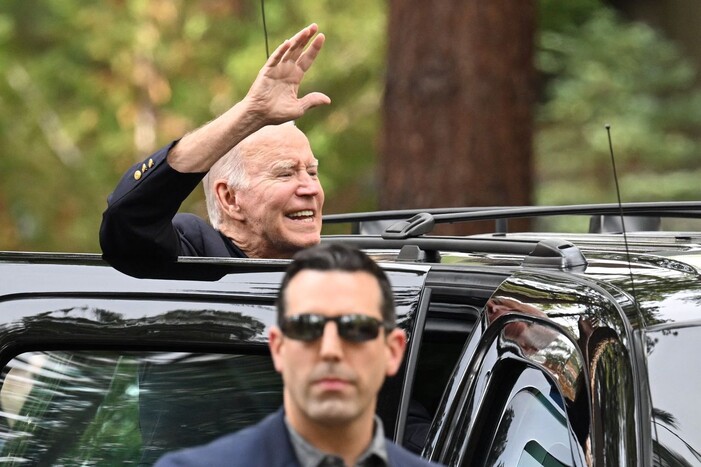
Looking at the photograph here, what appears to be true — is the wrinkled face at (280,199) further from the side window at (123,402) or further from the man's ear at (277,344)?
the man's ear at (277,344)

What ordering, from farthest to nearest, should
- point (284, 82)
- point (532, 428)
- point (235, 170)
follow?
point (235, 170) < point (284, 82) < point (532, 428)

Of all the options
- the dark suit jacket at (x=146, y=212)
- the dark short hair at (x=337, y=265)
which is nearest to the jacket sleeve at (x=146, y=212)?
the dark suit jacket at (x=146, y=212)

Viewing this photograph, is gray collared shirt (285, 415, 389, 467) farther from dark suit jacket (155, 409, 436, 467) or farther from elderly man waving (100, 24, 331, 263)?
elderly man waving (100, 24, 331, 263)

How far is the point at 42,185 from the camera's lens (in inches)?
598

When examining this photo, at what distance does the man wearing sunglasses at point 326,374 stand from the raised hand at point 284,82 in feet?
4.83

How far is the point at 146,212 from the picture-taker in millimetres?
3434

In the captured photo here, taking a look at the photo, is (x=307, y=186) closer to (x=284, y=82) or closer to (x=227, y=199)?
(x=227, y=199)

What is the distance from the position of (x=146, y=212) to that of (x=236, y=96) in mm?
9781

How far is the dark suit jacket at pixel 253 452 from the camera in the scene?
5.94 ft

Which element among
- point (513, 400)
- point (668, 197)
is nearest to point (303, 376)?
point (513, 400)

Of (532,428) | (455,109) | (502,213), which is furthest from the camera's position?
(455,109)

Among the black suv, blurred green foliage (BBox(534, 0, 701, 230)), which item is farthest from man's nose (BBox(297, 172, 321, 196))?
blurred green foliage (BBox(534, 0, 701, 230))

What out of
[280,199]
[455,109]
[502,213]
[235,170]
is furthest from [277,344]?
[455,109]

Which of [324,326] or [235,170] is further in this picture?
[235,170]
